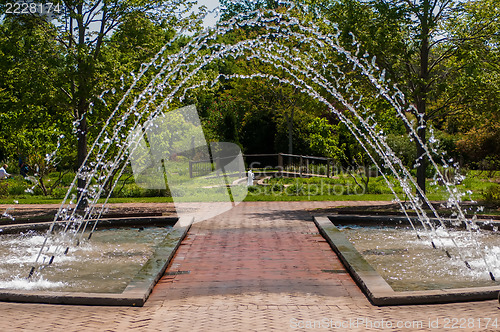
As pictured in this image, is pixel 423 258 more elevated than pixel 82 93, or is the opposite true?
pixel 82 93

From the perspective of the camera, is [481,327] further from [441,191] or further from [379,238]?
[441,191]

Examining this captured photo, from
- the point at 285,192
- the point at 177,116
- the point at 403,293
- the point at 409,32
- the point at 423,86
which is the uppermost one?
the point at 409,32

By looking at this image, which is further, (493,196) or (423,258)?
(493,196)

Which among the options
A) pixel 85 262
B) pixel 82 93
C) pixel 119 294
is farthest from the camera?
pixel 82 93

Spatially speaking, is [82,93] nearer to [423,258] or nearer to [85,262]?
[85,262]

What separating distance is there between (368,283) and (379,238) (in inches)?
185

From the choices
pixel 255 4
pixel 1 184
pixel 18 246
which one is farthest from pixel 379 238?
pixel 255 4

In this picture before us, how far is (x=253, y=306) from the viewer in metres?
6.11

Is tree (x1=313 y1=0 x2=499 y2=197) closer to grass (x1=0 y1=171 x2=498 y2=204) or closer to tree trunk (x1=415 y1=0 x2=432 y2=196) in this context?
tree trunk (x1=415 y1=0 x2=432 y2=196)

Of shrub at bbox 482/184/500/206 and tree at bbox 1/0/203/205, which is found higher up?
tree at bbox 1/0/203/205

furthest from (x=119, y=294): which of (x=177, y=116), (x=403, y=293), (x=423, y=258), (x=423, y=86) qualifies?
(x=177, y=116)

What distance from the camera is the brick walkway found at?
5402 mm

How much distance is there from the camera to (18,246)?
10.5 meters

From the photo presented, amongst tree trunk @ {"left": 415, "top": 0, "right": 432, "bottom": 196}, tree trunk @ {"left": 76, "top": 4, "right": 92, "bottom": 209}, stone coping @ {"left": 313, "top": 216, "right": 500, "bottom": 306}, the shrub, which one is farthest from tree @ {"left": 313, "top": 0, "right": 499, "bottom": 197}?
stone coping @ {"left": 313, "top": 216, "right": 500, "bottom": 306}
